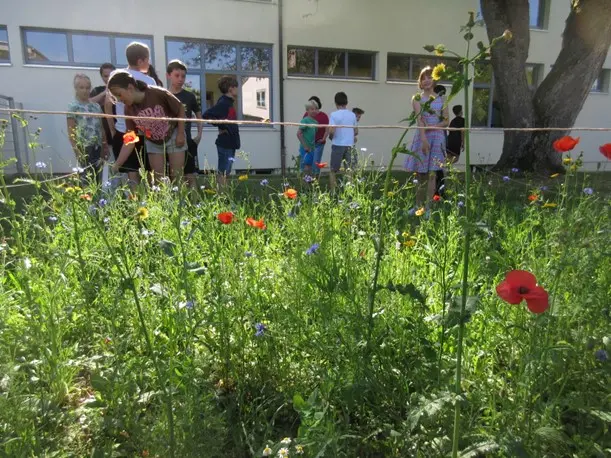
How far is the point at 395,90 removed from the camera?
11.8 m

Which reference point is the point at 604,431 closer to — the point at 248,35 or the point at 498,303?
the point at 498,303

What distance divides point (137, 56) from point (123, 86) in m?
0.58

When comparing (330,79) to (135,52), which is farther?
(330,79)

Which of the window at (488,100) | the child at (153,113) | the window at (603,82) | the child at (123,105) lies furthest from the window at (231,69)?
the window at (603,82)

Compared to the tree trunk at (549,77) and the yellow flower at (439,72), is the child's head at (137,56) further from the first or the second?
the tree trunk at (549,77)

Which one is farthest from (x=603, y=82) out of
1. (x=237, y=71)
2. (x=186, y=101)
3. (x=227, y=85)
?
(x=186, y=101)

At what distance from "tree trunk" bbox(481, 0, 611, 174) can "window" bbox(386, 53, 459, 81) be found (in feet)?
8.99

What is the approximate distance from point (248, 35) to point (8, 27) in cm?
461

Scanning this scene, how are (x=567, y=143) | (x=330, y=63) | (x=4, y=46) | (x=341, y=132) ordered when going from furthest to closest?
(x=330, y=63)
(x=4, y=46)
(x=341, y=132)
(x=567, y=143)

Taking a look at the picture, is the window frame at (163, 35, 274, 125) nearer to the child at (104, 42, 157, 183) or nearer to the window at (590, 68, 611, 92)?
the child at (104, 42, 157, 183)

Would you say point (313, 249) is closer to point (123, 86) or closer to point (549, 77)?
point (123, 86)

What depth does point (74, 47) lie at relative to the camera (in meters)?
9.22

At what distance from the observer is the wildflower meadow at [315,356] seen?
A: 1.32 m

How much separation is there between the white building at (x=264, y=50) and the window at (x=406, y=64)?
26mm
